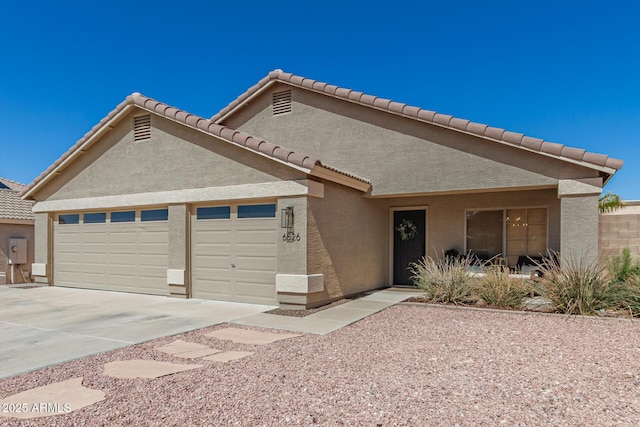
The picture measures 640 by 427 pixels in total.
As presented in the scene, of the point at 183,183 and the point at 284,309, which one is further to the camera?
the point at 183,183

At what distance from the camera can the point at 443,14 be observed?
15.4m

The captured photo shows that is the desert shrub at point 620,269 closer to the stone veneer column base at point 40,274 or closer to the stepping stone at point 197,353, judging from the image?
the stepping stone at point 197,353

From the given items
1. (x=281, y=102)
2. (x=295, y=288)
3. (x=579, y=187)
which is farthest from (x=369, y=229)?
(x=579, y=187)

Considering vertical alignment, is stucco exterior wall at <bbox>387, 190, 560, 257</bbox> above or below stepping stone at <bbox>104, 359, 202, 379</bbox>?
above

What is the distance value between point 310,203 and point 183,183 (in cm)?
400

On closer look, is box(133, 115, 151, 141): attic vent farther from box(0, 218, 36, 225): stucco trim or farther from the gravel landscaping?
the gravel landscaping

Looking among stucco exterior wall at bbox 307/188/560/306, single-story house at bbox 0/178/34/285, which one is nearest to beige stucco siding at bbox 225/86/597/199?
stucco exterior wall at bbox 307/188/560/306

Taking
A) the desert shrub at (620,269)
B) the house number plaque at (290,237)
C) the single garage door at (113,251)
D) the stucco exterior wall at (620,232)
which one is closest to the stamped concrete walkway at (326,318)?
the house number plaque at (290,237)

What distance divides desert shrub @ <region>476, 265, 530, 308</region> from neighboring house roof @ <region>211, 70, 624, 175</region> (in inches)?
125

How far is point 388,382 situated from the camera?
4.58 m

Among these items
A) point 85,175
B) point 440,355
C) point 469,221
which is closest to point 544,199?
point 469,221

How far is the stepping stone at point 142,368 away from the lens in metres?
4.87

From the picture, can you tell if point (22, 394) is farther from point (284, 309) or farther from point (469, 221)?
point (469, 221)

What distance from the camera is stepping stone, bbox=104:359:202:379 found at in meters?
4.87
